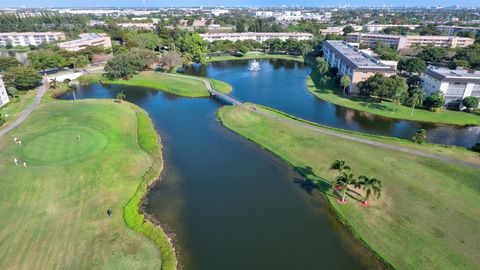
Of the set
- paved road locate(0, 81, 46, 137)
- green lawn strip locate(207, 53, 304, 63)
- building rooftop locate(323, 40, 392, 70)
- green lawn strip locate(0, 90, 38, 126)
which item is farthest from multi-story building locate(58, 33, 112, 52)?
building rooftop locate(323, 40, 392, 70)

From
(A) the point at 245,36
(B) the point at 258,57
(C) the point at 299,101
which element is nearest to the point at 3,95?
(C) the point at 299,101

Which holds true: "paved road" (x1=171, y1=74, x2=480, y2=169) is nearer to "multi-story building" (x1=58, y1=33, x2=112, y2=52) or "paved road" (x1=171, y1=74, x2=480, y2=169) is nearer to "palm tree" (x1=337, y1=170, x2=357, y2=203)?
"palm tree" (x1=337, y1=170, x2=357, y2=203)

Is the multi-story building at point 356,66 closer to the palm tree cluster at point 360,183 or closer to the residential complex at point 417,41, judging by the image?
the palm tree cluster at point 360,183

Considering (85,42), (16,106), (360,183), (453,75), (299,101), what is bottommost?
(299,101)

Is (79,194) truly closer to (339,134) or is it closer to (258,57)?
(339,134)

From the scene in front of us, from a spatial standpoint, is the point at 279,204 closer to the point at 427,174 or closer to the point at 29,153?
the point at 427,174

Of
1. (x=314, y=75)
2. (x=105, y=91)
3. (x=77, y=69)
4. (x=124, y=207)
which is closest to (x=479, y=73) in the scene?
(x=314, y=75)
